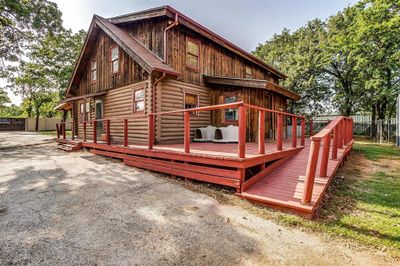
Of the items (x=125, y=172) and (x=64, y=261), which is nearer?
(x=64, y=261)

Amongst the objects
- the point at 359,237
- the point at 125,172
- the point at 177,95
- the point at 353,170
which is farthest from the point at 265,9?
the point at 359,237

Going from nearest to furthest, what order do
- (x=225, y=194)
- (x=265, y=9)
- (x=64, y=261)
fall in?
(x=64, y=261)
(x=225, y=194)
(x=265, y=9)

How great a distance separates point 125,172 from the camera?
21.2ft

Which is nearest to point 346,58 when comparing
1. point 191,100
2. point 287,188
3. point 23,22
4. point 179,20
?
point 191,100

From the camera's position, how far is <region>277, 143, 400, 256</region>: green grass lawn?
3033 mm

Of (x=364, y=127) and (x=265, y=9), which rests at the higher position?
(x=265, y=9)

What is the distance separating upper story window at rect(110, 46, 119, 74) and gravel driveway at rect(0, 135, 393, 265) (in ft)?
22.7

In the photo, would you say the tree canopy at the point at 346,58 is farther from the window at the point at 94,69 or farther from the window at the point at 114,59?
the window at the point at 94,69

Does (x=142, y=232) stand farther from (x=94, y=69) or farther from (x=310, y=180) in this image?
(x=94, y=69)

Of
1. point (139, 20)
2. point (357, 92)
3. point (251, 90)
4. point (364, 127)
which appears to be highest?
point (139, 20)

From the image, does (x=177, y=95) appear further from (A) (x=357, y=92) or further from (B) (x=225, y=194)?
(A) (x=357, y=92)

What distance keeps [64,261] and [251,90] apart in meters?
8.49

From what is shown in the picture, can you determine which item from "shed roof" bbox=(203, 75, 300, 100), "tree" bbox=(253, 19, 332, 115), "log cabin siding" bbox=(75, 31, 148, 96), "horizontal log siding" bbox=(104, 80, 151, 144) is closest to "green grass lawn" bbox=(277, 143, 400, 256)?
"shed roof" bbox=(203, 75, 300, 100)

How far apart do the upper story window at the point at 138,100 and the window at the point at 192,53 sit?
239 cm
